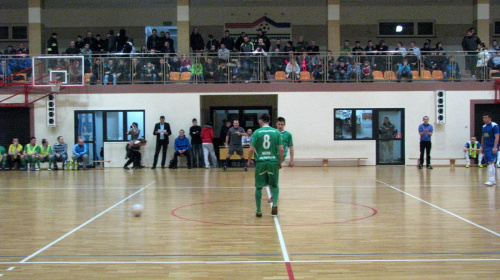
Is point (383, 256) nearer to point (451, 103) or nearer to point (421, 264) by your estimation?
point (421, 264)

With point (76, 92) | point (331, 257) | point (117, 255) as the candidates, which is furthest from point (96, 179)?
point (331, 257)

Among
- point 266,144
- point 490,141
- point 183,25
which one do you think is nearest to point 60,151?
point 183,25

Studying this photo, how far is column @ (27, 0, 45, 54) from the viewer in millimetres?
28375

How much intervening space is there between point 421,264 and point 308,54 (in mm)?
19534

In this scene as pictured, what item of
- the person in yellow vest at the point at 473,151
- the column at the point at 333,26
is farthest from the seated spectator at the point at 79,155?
the person in yellow vest at the point at 473,151

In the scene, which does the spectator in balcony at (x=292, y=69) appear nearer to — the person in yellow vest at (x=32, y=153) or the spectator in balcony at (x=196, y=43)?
the spectator in balcony at (x=196, y=43)

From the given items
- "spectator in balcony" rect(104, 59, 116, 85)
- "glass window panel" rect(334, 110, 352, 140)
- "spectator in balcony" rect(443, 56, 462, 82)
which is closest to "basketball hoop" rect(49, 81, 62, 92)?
"spectator in balcony" rect(104, 59, 116, 85)

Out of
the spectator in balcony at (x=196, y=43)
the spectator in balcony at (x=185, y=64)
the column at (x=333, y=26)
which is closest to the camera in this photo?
the spectator in balcony at (x=185, y=64)

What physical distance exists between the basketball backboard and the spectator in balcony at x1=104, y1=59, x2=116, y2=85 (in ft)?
3.70

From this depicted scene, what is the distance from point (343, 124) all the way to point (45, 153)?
1389cm

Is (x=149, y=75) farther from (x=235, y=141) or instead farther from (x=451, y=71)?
(x=451, y=71)

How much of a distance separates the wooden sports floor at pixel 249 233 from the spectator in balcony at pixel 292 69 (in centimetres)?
1011

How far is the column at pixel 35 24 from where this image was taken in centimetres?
2838

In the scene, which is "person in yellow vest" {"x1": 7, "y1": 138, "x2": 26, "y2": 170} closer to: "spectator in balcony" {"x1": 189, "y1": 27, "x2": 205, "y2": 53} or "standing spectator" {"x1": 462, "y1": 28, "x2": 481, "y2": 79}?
"spectator in balcony" {"x1": 189, "y1": 27, "x2": 205, "y2": 53}
